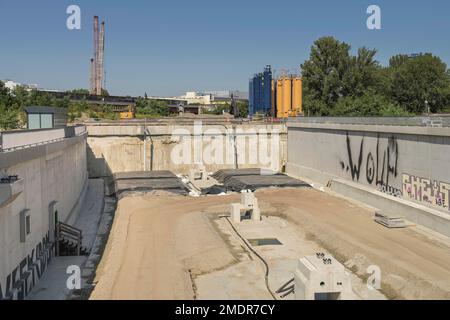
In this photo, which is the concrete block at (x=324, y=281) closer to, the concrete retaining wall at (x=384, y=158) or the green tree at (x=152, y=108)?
the concrete retaining wall at (x=384, y=158)

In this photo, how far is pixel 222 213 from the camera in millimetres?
34156

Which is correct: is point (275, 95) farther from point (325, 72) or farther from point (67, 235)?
point (67, 235)

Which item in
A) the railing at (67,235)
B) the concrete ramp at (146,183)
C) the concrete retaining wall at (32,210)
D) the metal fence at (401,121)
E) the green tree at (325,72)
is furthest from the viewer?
the green tree at (325,72)

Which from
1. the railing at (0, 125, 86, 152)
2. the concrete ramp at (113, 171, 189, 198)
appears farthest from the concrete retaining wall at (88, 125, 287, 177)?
the railing at (0, 125, 86, 152)

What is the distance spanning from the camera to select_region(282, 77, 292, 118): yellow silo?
64.2 m

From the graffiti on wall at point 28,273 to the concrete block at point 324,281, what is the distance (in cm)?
951

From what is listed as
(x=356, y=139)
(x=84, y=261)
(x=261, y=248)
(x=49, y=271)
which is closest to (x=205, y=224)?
(x=261, y=248)

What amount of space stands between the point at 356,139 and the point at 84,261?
24240 mm

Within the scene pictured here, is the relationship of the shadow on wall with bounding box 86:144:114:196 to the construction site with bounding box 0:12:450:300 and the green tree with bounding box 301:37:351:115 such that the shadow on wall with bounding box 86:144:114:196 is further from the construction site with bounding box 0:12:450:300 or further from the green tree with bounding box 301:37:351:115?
the green tree with bounding box 301:37:351:115

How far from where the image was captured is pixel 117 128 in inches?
2024

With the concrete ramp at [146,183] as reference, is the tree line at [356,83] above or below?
above

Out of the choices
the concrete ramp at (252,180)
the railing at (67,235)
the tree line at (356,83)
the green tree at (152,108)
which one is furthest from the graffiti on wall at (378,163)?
the green tree at (152,108)

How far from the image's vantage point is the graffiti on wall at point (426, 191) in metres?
27.3

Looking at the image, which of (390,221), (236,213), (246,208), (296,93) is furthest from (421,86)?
(236,213)
